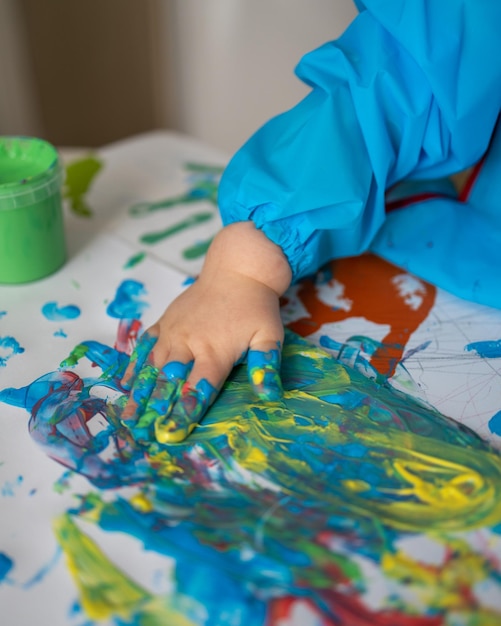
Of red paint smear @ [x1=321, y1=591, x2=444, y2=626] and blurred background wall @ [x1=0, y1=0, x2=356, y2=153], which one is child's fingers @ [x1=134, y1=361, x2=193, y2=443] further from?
blurred background wall @ [x1=0, y1=0, x2=356, y2=153]

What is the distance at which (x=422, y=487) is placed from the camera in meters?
0.52

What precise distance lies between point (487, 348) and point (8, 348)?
0.49 m

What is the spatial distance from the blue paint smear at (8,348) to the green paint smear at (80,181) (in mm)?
284

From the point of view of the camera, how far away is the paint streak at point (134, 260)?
0.81 m

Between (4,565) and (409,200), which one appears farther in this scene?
(409,200)

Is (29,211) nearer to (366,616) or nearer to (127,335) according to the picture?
(127,335)

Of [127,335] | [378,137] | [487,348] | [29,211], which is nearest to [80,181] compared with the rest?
[29,211]

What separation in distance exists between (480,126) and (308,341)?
0.29 m

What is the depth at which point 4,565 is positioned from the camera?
1.56ft

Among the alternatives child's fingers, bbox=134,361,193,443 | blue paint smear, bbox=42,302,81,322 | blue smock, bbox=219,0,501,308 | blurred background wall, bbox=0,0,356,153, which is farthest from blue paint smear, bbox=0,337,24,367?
blurred background wall, bbox=0,0,356,153

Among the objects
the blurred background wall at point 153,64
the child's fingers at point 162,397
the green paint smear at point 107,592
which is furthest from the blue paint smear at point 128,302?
the blurred background wall at point 153,64

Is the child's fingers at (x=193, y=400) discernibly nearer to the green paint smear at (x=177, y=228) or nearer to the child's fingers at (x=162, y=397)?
the child's fingers at (x=162, y=397)

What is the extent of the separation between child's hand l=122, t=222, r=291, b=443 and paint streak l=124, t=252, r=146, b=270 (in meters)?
0.13

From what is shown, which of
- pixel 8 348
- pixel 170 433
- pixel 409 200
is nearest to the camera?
pixel 170 433
